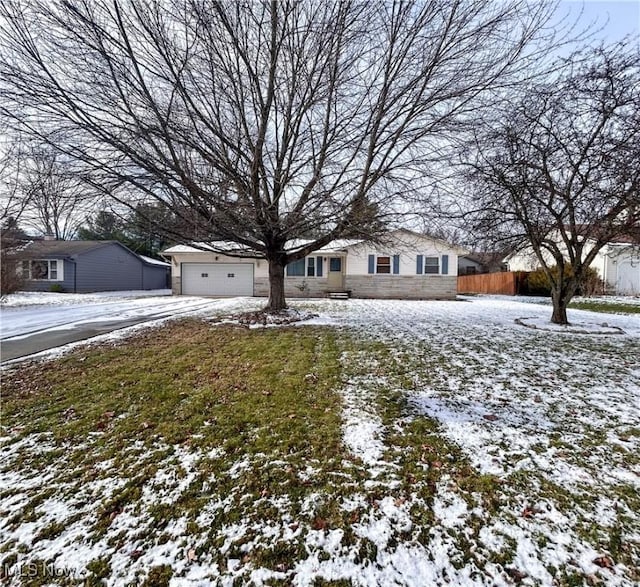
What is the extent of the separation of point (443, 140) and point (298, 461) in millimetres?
8030

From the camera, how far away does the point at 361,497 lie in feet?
7.31

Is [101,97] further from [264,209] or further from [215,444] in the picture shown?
[215,444]

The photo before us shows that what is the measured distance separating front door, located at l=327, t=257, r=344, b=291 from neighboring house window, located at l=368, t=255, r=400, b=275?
6.07 ft

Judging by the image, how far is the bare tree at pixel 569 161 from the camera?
617cm

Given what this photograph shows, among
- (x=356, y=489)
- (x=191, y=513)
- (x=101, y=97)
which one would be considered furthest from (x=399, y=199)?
(x=191, y=513)

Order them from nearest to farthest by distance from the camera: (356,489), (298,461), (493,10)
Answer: (356,489)
(298,461)
(493,10)

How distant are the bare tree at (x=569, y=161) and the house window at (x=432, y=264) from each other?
418 inches

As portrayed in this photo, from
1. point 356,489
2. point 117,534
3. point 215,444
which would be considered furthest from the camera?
point 215,444

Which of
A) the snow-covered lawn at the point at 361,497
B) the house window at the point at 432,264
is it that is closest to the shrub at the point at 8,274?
the snow-covered lawn at the point at 361,497

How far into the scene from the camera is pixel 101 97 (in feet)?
20.3

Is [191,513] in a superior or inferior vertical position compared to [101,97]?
inferior

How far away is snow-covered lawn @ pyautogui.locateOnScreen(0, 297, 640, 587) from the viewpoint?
174cm

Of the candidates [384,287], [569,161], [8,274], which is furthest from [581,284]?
[8,274]

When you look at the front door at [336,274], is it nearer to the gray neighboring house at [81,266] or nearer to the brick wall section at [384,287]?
the brick wall section at [384,287]
